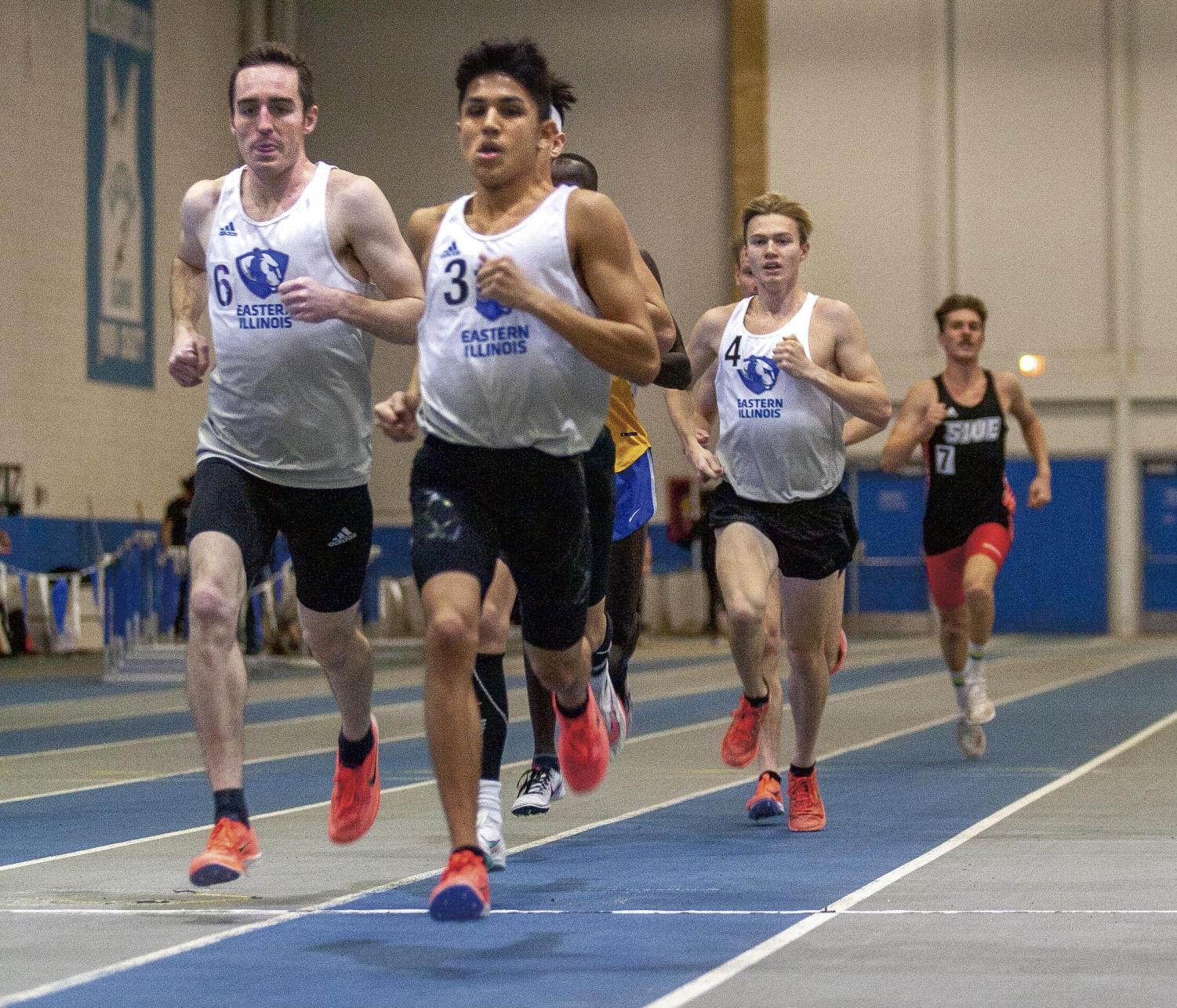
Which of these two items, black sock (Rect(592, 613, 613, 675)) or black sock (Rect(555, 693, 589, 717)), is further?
black sock (Rect(592, 613, 613, 675))

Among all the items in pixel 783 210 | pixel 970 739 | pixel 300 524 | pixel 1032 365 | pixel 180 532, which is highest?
pixel 1032 365

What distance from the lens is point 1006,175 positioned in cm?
2888

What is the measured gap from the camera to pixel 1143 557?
2892 centimetres

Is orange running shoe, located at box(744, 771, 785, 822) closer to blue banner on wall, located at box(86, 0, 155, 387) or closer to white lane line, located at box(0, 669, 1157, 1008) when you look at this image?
white lane line, located at box(0, 669, 1157, 1008)

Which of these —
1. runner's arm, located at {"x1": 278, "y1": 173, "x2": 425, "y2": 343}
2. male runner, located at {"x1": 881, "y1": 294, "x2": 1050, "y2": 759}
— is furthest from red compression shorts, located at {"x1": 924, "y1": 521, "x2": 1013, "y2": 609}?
runner's arm, located at {"x1": 278, "y1": 173, "x2": 425, "y2": 343}

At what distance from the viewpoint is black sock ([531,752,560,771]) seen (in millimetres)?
7254

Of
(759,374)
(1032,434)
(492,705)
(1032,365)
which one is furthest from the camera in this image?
(1032,365)

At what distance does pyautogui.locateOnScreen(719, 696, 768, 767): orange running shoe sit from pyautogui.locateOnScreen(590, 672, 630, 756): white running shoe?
39 cm

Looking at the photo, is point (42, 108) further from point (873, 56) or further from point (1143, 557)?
point (1143, 557)

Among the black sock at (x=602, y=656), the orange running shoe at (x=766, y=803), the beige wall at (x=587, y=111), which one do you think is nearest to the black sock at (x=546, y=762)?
the black sock at (x=602, y=656)

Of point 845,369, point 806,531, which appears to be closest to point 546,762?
point 806,531

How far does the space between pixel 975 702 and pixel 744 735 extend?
275 centimetres

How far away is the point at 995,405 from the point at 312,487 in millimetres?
5398

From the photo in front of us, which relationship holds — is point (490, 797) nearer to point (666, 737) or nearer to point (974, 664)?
point (974, 664)
